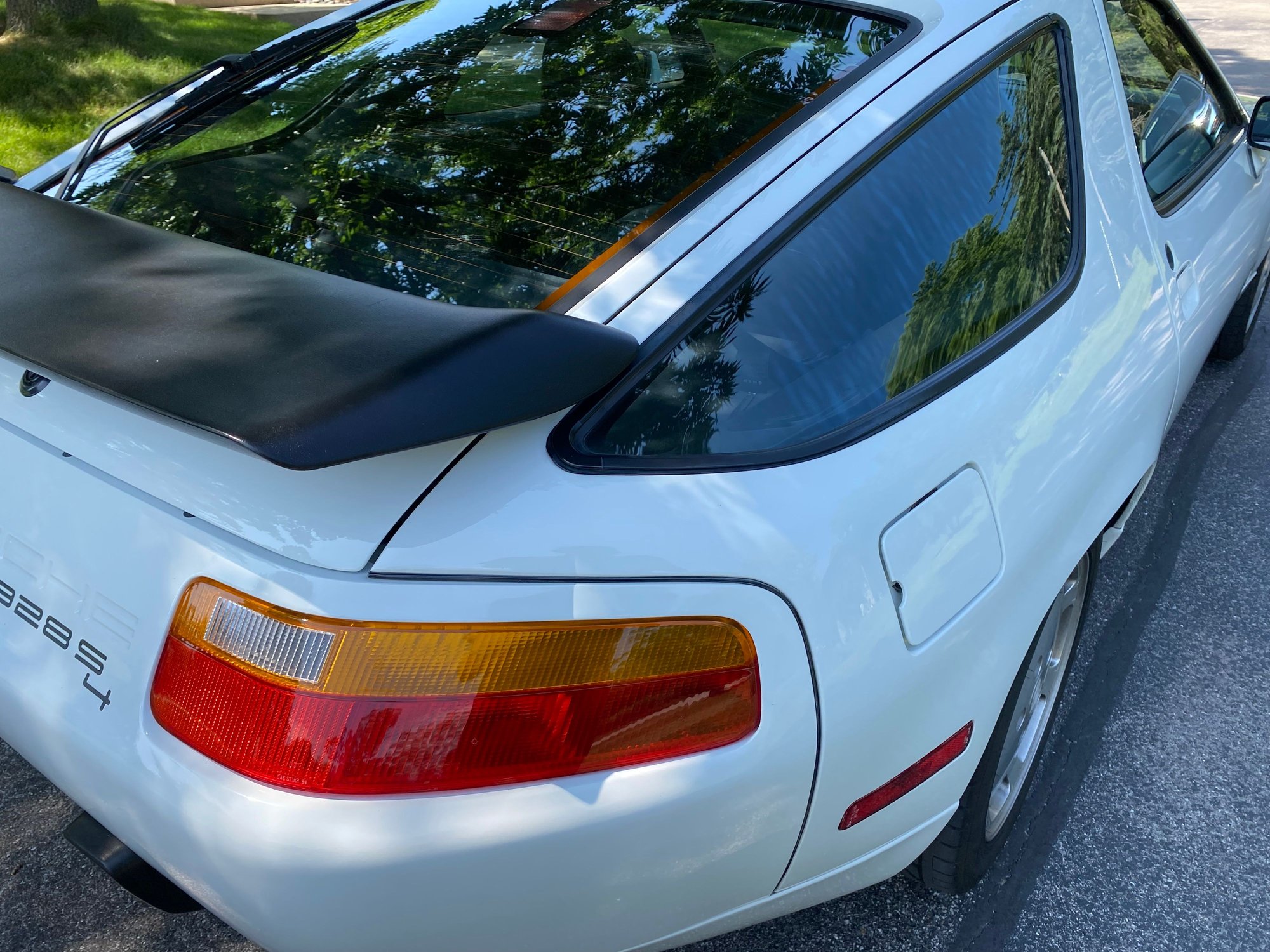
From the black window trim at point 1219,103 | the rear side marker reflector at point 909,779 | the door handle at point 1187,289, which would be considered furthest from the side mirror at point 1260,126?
the rear side marker reflector at point 909,779

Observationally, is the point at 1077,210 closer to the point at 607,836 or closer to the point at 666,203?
the point at 666,203

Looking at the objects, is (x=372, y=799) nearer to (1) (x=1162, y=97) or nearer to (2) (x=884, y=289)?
(2) (x=884, y=289)

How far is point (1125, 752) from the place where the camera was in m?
2.56

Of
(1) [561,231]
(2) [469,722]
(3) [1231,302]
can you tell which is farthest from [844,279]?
(3) [1231,302]

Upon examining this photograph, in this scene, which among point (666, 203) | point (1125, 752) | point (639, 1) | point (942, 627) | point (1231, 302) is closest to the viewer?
point (942, 627)

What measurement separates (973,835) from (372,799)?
124cm

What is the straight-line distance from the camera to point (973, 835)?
198 centimetres

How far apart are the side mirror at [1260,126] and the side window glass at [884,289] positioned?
4.68 feet

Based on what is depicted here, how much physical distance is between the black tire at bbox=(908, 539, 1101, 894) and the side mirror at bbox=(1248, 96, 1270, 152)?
204 cm

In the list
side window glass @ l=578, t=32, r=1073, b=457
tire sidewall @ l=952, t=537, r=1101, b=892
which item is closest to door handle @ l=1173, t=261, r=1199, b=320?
side window glass @ l=578, t=32, r=1073, b=457

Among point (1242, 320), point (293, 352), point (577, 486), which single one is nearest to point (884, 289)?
point (577, 486)

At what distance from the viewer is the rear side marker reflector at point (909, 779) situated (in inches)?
59.8

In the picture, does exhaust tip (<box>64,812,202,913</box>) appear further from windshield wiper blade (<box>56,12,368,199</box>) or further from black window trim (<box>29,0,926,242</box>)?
windshield wiper blade (<box>56,12,368,199</box>)

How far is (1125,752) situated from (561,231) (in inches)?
74.7
